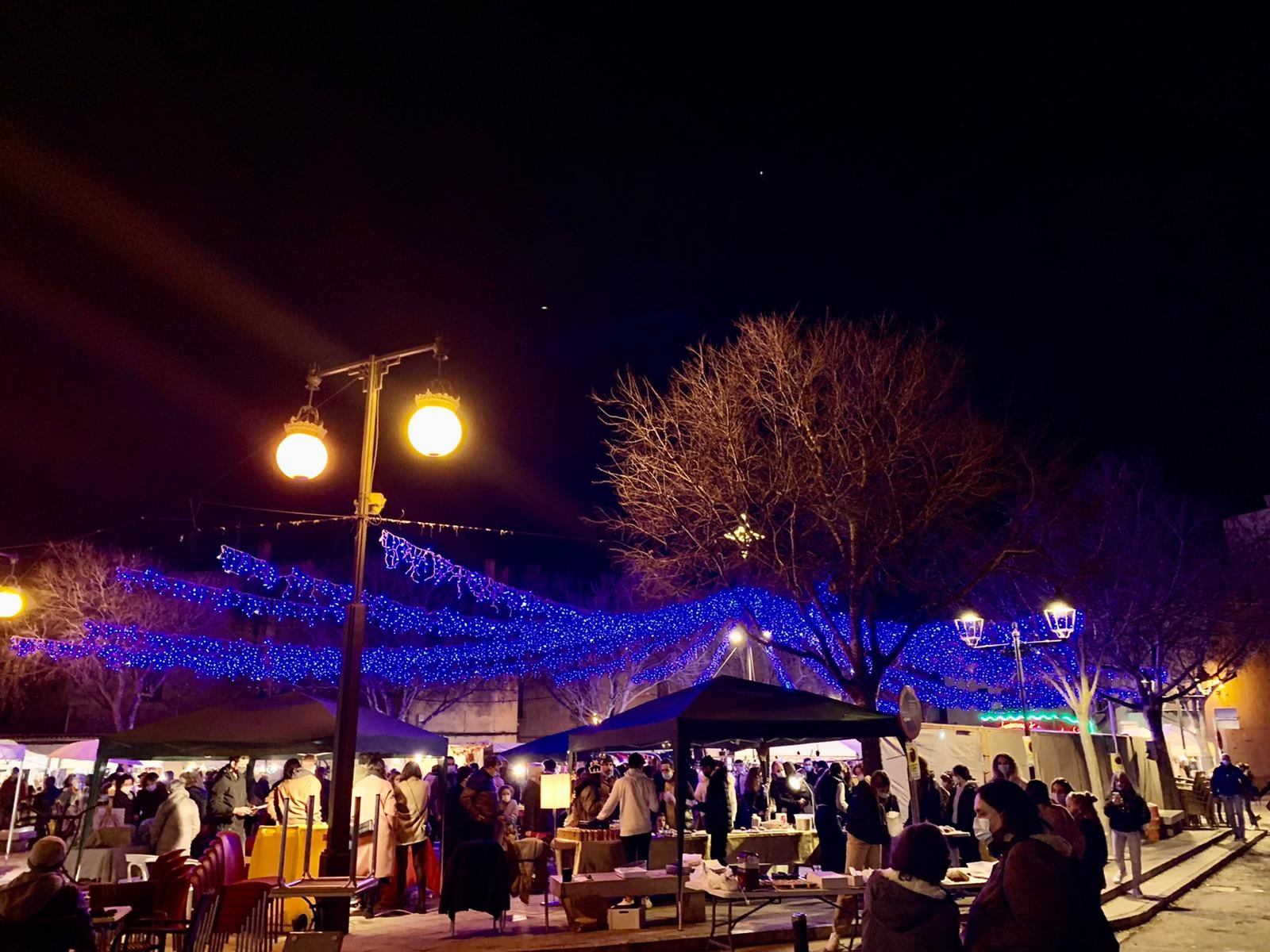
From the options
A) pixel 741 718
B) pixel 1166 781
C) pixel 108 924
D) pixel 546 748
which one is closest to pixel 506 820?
pixel 546 748

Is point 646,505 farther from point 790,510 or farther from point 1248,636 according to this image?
point 1248,636

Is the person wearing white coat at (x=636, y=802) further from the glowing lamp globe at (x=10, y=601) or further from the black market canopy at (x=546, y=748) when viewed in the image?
the glowing lamp globe at (x=10, y=601)

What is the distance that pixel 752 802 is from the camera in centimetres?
1747

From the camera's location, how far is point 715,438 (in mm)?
14102

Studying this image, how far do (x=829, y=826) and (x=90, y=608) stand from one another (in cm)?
2759

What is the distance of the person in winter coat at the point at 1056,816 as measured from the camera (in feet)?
19.7

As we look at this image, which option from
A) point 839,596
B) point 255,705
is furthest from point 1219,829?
point 255,705

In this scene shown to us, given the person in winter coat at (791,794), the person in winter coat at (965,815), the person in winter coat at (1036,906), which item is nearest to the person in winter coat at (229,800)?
the person in winter coat at (791,794)

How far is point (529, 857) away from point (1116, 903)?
7921 mm

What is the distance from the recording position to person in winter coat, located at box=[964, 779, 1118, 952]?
3602 millimetres

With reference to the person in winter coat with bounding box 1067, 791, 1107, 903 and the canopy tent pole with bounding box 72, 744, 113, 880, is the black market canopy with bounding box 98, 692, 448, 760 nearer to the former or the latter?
the canopy tent pole with bounding box 72, 744, 113, 880

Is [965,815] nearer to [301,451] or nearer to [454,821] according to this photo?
[454,821]

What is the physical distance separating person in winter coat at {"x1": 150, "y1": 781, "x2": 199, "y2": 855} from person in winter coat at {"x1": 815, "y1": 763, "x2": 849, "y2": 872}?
25.5 ft

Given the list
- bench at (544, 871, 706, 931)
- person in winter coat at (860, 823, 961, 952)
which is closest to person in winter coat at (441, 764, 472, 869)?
bench at (544, 871, 706, 931)
